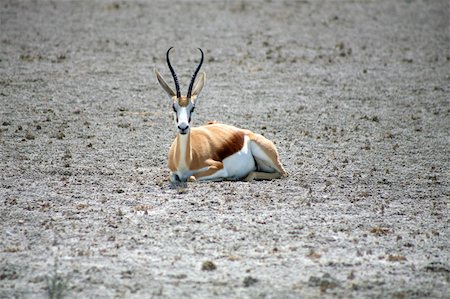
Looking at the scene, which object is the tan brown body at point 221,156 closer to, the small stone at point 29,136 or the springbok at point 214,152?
the springbok at point 214,152

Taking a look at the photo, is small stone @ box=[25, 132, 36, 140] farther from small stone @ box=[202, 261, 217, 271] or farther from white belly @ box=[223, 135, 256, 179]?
small stone @ box=[202, 261, 217, 271]

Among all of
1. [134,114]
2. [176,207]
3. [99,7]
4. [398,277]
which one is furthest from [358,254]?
[99,7]

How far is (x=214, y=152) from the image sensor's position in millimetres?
10234

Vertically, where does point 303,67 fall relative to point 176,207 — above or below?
above

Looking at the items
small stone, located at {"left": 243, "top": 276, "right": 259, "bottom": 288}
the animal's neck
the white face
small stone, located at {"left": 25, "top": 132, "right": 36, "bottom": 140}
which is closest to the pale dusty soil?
small stone, located at {"left": 243, "top": 276, "right": 259, "bottom": 288}

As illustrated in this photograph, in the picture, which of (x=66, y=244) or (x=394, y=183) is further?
Result: (x=394, y=183)

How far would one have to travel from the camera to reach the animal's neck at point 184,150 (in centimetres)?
991

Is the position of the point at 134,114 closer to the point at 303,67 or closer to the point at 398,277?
the point at 303,67

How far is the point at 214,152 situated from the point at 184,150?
1.44 feet

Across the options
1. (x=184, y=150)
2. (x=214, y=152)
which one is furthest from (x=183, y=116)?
(x=214, y=152)

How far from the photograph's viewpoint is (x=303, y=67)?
1808 centimetres

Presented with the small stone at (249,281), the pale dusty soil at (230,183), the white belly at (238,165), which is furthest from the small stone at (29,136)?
the small stone at (249,281)

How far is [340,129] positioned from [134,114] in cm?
339

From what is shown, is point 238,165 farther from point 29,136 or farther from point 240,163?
point 29,136
